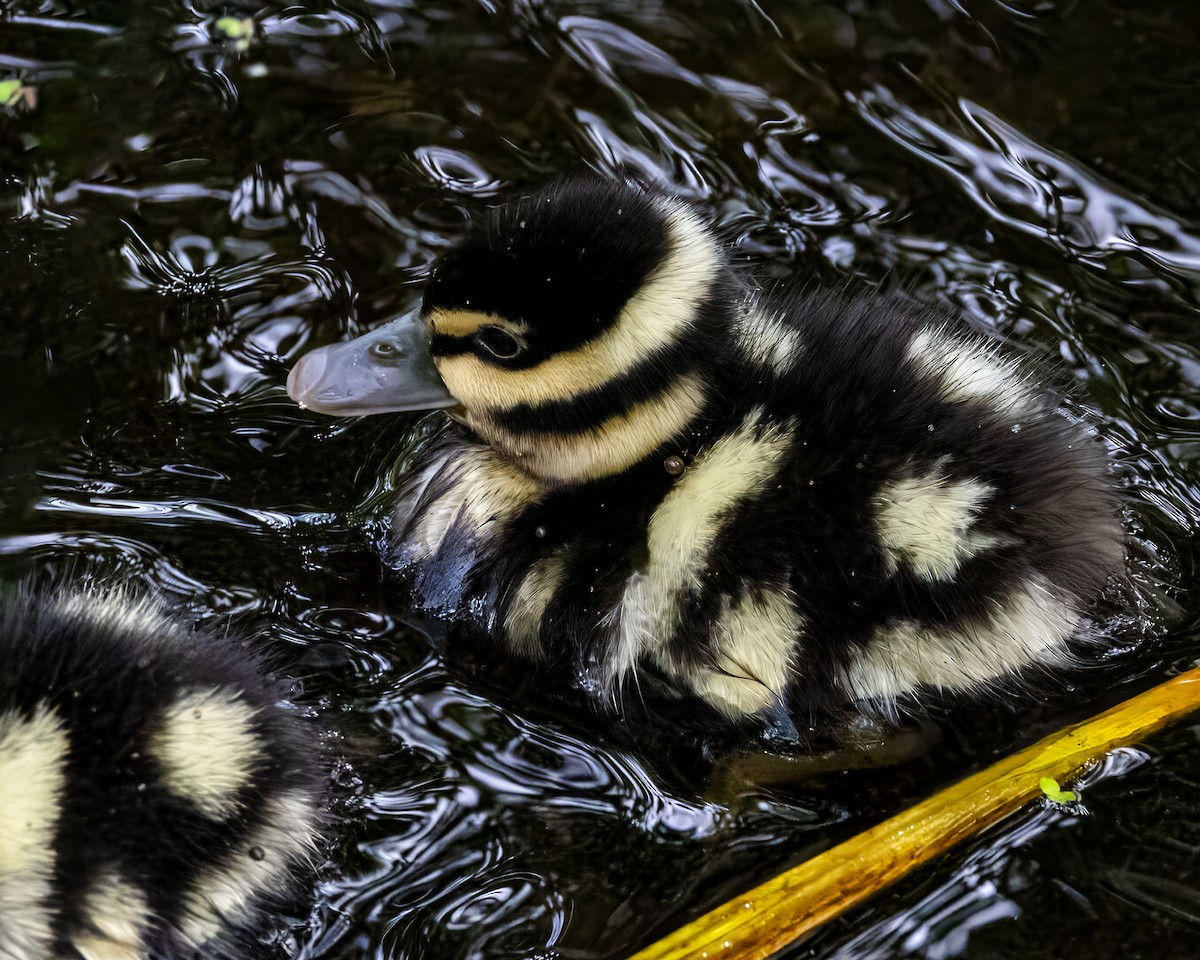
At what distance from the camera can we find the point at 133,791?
1508 mm

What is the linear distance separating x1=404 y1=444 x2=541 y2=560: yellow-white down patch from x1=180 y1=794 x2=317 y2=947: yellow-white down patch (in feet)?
1.74

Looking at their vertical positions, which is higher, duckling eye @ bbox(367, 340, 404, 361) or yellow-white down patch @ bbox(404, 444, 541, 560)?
duckling eye @ bbox(367, 340, 404, 361)

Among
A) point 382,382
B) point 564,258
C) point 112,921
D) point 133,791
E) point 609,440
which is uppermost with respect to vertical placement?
point 564,258

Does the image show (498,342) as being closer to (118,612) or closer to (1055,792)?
(118,612)

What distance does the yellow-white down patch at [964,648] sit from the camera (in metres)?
1.83

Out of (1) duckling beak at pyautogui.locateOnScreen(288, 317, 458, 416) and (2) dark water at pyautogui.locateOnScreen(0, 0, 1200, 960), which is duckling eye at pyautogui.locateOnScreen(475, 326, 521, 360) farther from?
(2) dark water at pyautogui.locateOnScreen(0, 0, 1200, 960)

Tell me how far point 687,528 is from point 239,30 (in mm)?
1418

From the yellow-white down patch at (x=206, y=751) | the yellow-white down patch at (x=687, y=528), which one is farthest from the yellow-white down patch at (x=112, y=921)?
the yellow-white down patch at (x=687, y=528)

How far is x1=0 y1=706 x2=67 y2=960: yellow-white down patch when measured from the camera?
1.44 meters

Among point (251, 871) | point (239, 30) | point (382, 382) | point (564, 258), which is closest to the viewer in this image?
point (251, 871)

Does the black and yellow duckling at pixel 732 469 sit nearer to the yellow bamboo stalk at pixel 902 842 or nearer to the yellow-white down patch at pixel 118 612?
the yellow bamboo stalk at pixel 902 842

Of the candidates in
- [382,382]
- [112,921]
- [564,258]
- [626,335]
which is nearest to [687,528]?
[626,335]

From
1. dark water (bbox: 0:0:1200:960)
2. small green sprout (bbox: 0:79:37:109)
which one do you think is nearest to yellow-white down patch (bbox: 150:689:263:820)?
dark water (bbox: 0:0:1200:960)

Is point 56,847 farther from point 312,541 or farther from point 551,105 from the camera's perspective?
point 551,105
